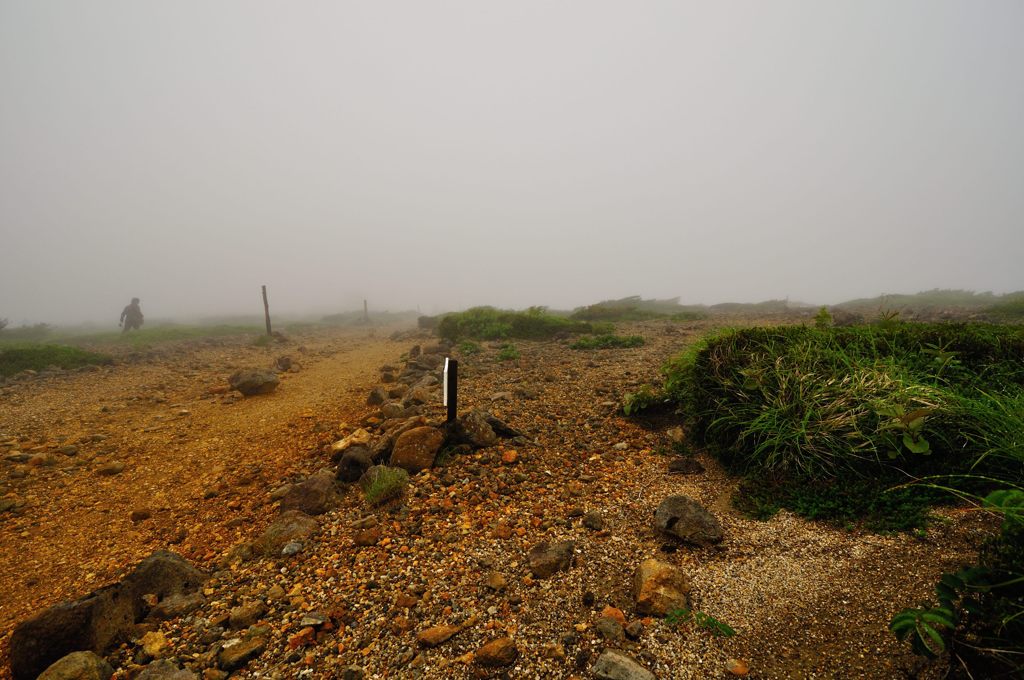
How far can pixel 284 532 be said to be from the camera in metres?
4.12

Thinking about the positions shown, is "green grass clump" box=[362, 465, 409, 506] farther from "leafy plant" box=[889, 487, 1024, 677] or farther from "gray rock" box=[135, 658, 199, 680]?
"leafy plant" box=[889, 487, 1024, 677]

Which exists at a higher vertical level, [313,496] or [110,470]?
[313,496]

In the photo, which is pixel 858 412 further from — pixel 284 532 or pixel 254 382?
pixel 254 382

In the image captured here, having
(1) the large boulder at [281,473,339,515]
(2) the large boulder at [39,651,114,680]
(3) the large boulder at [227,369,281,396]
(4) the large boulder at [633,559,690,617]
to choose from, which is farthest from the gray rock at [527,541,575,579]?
(3) the large boulder at [227,369,281,396]

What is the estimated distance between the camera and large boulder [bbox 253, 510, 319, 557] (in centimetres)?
396

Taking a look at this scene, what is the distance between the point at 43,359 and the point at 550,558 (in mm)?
21357

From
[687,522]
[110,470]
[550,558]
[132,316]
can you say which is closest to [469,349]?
[110,470]

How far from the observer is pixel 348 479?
506 cm

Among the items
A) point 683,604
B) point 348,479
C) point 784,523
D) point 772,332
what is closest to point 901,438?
point 784,523

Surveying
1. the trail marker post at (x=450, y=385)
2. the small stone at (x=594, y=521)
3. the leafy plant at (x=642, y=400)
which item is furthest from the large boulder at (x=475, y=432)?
the leafy plant at (x=642, y=400)

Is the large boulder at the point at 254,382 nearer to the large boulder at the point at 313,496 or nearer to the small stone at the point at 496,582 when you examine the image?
the large boulder at the point at 313,496

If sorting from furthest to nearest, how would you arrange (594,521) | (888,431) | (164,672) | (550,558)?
(594,521)
(888,431)
(550,558)
(164,672)

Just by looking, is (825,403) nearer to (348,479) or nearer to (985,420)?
(985,420)

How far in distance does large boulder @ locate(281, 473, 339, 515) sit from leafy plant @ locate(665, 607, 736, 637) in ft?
12.5
